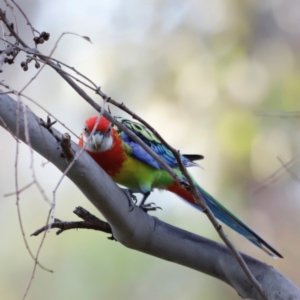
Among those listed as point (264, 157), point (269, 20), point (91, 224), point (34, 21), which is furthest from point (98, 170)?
point (269, 20)

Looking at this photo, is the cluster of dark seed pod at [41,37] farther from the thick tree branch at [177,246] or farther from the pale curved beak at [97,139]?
the pale curved beak at [97,139]

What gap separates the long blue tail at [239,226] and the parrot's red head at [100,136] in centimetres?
53

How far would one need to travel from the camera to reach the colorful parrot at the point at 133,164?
2.05 metres

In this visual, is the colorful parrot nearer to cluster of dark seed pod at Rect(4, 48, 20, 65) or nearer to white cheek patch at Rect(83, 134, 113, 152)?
white cheek patch at Rect(83, 134, 113, 152)

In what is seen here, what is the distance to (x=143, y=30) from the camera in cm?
418

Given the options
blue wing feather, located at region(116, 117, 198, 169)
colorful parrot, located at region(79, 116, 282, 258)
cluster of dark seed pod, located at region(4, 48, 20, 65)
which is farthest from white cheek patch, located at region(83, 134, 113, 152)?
cluster of dark seed pod, located at region(4, 48, 20, 65)

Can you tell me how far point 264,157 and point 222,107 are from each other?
57 centimetres

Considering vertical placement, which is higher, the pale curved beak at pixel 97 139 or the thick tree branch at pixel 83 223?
the pale curved beak at pixel 97 139

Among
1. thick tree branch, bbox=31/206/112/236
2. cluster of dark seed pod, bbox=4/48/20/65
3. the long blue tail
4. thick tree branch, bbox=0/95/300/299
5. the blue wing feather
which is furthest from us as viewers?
the blue wing feather

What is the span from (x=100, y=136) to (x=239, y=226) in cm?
73

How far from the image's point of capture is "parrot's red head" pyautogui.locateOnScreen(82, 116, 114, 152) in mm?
2029

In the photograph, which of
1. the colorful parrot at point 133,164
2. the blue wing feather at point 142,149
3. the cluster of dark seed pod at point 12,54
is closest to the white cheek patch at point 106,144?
the colorful parrot at point 133,164

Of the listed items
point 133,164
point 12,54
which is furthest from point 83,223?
point 12,54

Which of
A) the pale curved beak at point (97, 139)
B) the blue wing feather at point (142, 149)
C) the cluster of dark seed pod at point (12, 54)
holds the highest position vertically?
the blue wing feather at point (142, 149)
